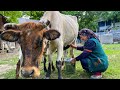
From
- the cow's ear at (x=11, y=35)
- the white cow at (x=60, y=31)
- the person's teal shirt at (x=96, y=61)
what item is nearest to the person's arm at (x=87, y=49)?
the person's teal shirt at (x=96, y=61)

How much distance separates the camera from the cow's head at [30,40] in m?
2.35

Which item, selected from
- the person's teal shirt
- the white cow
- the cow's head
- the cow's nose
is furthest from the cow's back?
the cow's nose

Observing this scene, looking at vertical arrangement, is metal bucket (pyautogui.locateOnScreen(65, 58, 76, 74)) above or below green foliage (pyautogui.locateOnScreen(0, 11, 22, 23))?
below

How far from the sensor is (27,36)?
2.42 m

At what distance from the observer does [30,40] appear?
2404 millimetres

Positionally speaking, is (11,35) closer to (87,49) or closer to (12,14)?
(12,14)

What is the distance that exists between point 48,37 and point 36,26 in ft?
0.53

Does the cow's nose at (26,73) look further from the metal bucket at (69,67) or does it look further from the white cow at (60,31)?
the metal bucket at (69,67)

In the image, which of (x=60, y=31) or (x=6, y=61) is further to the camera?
(x=6, y=61)

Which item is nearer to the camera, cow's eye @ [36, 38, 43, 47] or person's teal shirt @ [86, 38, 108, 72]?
cow's eye @ [36, 38, 43, 47]

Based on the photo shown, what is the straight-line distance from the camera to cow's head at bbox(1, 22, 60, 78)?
2.35 m

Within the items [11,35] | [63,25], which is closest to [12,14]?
[11,35]

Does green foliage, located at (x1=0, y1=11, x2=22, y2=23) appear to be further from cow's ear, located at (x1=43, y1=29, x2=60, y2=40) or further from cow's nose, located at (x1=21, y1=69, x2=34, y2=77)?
cow's nose, located at (x1=21, y1=69, x2=34, y2=77)
